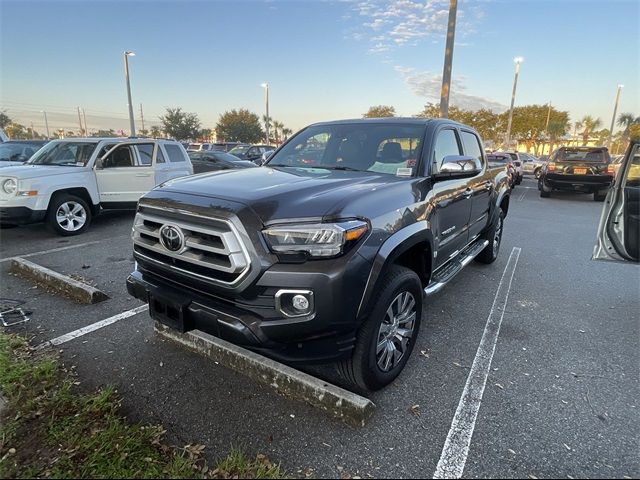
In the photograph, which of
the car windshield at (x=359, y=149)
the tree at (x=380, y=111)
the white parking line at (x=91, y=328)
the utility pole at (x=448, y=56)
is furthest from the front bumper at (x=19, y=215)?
the tree at (x=380, y=111)

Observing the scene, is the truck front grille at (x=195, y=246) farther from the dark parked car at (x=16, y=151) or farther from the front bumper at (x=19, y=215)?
the dark parked car at (x=16, y=151)

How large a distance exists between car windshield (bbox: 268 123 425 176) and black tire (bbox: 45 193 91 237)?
4.96 m

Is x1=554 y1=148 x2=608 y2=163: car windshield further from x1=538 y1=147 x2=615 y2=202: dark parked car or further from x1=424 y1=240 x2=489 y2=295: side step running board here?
x1=424 y1=240 x2=489 y2=295: side step running board

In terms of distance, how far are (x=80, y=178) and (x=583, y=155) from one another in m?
15.0

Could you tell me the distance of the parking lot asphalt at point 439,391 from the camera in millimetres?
2205

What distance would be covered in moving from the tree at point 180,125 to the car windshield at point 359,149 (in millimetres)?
45989

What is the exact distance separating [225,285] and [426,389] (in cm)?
165

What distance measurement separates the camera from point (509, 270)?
569 centimetres

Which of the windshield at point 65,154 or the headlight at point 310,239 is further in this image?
the windshield at point 65,154

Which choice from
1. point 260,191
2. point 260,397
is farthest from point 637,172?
point 260,397

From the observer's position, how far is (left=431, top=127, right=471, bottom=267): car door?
3361mm

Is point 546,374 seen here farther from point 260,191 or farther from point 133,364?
point 133,364

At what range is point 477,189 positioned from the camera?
4.45m

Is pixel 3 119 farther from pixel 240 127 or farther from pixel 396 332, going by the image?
pixel 396 332
